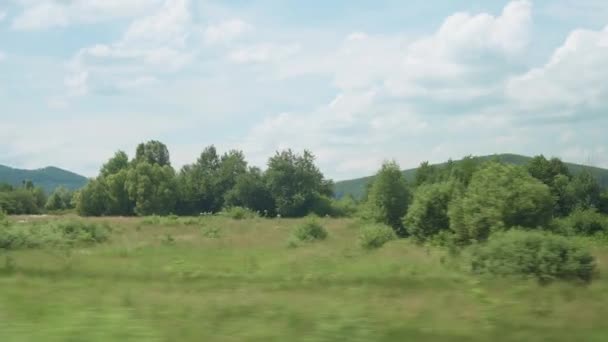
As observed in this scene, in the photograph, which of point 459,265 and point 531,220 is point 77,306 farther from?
point 531,220

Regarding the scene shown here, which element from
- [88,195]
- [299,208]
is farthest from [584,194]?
[88,195]

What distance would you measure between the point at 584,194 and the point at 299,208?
37890 mm

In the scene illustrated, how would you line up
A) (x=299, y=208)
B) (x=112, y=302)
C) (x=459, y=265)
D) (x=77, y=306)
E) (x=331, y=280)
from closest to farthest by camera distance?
(x=77, y=306) < (x=112, y=302) < (x=331, y=280) < (x=459, y=265) < (x=299, y=208)

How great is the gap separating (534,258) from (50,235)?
21.9m

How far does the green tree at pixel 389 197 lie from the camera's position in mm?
55906

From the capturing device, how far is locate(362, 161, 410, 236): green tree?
55.9m

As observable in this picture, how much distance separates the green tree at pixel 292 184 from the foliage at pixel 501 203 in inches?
2610

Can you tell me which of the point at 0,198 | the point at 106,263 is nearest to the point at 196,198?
the point at 0,198

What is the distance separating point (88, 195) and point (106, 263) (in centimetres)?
7904

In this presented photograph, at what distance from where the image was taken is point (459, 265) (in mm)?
18906

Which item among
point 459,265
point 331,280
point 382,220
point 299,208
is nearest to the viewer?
point 331,280

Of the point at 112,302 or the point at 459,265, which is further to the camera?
the point at 459,265

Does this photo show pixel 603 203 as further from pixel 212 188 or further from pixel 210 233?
pixel 210 233

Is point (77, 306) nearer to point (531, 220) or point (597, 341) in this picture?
point (597, 341)
